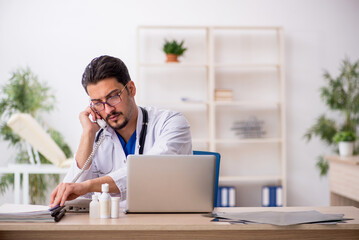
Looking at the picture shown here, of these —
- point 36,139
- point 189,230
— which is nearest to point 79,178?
point 189,230

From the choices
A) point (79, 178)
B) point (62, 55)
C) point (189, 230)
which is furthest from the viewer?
point (62, 55)

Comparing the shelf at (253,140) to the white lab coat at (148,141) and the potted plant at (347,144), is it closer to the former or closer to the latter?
the potted plant at (347,144)

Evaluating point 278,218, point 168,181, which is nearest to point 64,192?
point 168,181

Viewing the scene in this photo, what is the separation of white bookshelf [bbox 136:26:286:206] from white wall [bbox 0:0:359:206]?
15 cm

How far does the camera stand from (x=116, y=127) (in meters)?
2.36

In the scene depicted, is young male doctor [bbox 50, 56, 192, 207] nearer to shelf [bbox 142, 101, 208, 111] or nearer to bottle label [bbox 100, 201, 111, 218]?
bottle label [bbox 100, 201, 111, 218]

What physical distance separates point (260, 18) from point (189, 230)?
4192 mm

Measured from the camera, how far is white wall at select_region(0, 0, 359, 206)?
530 centimetres

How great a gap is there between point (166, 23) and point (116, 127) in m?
3.26

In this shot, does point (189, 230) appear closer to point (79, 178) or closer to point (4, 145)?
point (79, 178)

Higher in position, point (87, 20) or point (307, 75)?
point (87, 20)

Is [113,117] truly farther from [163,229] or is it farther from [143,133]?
[163,229]

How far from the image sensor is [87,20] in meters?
5.35

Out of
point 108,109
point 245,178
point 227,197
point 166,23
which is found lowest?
point 227,197
